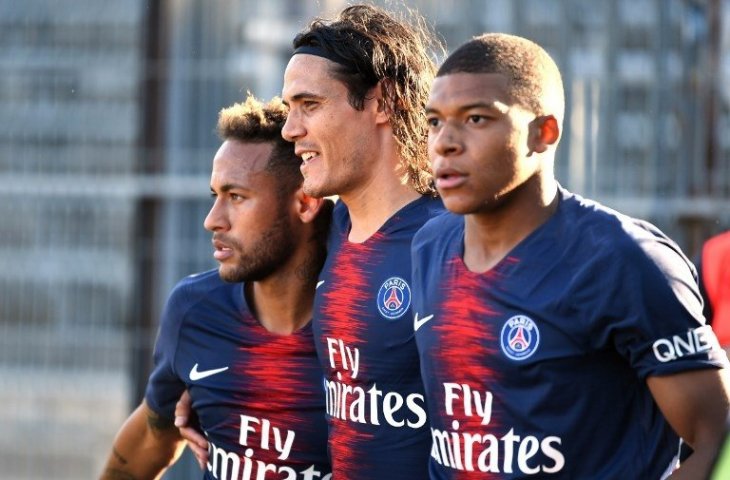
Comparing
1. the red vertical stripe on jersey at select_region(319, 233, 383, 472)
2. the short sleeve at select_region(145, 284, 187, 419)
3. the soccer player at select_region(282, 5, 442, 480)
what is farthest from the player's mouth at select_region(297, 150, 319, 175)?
the short sleeve at select_region(145, 284, 187, 419)

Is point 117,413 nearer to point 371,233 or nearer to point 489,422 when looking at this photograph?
point 371,233

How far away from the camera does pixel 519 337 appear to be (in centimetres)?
319

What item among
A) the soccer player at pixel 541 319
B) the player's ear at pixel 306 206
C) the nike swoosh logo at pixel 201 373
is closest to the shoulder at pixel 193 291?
the nike swoosh logo at pixel 201 373

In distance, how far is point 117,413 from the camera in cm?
973

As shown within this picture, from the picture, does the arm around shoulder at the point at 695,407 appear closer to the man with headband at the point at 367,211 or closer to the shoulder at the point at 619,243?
the shoulder at the point at 619,243

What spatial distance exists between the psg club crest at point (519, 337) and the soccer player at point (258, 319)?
43.7 inches

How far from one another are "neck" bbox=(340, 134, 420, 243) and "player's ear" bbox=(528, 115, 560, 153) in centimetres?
73

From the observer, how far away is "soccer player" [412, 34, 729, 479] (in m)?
3.04

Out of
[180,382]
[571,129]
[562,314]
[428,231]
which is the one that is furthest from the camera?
[571,129]

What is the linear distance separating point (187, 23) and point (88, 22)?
0.71 m

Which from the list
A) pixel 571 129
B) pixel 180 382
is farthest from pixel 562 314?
pixel 571 129

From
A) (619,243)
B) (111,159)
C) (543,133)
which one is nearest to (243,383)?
(543,133)

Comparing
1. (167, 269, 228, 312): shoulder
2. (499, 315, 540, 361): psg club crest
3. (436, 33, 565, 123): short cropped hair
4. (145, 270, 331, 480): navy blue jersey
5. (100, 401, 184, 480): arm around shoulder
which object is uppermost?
(436, 33, 565, 123): short cropped hair

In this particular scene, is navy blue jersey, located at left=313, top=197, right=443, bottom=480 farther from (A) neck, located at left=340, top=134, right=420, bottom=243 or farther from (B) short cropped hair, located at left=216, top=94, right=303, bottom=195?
(B) short cropped hair, located at left=216, top=94, right=303, bottom=195
